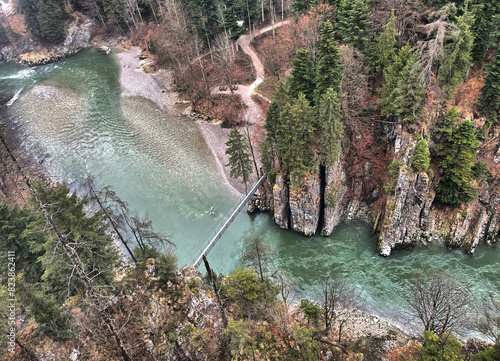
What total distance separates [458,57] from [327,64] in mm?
13556

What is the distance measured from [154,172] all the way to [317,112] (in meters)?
24.7

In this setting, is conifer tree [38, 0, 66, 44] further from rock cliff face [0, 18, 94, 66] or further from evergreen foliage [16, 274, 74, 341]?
evergreen foliage [16, 274, 74, 341]

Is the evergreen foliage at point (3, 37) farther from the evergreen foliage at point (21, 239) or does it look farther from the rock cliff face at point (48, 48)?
the evergreen foliage at point (21, 239)

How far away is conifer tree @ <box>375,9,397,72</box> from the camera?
32656mm

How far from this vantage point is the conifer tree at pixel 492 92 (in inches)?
1113

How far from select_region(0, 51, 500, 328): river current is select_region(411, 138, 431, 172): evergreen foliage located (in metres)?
9.08

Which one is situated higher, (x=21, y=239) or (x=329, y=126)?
(x=329, y=126)

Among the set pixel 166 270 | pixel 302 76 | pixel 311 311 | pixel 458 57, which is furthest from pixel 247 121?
pixel 311 311

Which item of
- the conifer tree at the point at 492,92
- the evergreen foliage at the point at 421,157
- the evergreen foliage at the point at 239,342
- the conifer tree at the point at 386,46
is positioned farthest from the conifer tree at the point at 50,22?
the conifer tree at the point at 492,92

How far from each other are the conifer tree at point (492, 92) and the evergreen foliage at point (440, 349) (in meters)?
24.2

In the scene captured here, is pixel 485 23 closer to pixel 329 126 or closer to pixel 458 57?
pixel 458 57

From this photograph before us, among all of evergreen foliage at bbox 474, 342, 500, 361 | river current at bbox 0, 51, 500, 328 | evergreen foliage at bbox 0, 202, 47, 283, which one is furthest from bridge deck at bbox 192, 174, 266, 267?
evergreen foliage at bbox 474, 342, 500, 361

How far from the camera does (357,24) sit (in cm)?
3481

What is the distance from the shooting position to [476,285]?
28.4m
